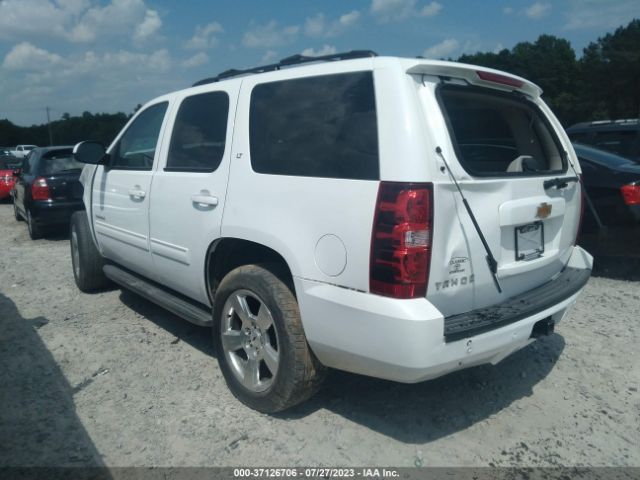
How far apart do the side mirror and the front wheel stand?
220 centimetres

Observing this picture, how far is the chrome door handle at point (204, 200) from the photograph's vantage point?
3.28m

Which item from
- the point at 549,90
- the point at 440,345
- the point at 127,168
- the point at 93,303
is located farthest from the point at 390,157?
the point at 549,90

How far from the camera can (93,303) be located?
5332 millimetres

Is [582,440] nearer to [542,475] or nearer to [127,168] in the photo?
[542,475]

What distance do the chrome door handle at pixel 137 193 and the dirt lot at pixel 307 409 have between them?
3.93 feet

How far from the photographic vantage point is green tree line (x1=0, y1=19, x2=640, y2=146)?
46250 millimetres

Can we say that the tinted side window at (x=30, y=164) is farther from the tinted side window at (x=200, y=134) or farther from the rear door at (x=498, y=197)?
the rear door at (x=498, y=197)

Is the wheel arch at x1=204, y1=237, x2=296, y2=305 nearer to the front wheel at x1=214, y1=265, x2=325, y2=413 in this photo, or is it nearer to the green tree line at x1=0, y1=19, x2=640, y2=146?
the front wheel at x1=214, y1=265, x2=325, y2=413

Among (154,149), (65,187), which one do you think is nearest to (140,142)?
(154,149)

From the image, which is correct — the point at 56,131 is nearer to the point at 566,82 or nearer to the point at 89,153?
the point at 566,82

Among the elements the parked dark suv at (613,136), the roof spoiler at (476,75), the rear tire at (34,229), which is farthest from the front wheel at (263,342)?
the rear tire at (34,229)

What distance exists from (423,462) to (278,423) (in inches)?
34.0

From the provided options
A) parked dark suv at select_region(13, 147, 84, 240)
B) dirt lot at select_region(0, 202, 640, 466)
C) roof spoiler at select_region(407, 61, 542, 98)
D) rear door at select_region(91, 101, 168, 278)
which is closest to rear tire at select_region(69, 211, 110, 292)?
rear door at select_region(91, 101, 168, 278)

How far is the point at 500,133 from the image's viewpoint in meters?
3.46
